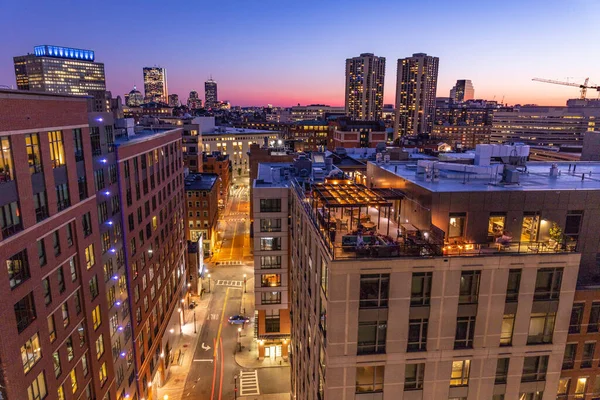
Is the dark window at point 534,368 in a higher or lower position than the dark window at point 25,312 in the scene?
lower

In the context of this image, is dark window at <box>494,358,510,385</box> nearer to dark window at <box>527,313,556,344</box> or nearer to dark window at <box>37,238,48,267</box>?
dark window at <box>527,313,556,344</box>

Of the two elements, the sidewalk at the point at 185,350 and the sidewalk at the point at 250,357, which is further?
the sidewalk at the point at 250,357

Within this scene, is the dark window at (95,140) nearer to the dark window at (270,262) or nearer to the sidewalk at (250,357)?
the dark window at (270,262)

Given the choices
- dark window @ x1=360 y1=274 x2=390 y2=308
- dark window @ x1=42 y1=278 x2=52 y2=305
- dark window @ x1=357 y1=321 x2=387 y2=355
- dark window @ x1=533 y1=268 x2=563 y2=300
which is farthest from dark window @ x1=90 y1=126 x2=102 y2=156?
dark window @ x1=533 y1=268 x2=563 y2=300

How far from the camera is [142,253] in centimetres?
5569

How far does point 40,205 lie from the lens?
31.5 meters

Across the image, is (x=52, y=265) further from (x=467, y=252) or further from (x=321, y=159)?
(x=321, y=159)

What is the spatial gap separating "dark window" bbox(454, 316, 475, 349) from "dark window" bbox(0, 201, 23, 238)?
105 ft

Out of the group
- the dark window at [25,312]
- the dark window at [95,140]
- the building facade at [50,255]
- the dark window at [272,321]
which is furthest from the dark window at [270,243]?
the dark window at [25,312]

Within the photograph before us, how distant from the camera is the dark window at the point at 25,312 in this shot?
28547 mm

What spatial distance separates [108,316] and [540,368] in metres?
41.6

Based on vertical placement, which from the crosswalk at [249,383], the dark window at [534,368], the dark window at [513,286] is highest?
the dark window at [513,286]

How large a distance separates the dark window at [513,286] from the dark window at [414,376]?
7.69 m

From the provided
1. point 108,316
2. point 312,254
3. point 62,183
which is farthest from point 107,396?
point 312,254
